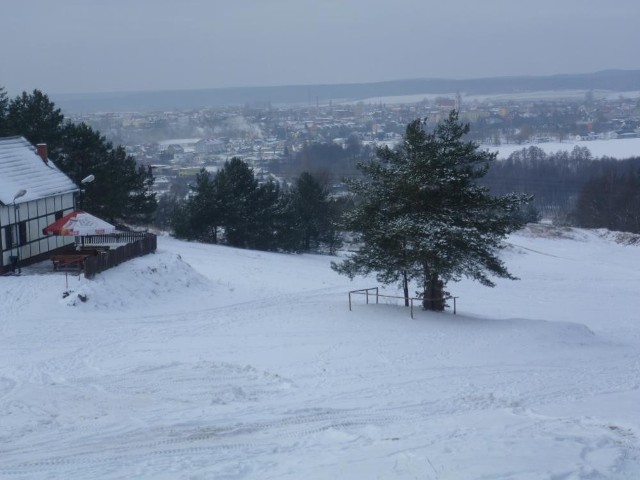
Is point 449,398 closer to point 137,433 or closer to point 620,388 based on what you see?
point 620,388

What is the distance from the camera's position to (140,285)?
28000 millimetres

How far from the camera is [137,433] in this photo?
546 inches

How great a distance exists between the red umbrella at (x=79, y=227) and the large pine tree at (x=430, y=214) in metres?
9.02

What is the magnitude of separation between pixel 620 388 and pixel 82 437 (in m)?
11.8

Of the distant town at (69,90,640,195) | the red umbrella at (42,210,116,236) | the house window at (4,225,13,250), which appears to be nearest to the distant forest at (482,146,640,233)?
the distant town at (69,90,640,195)

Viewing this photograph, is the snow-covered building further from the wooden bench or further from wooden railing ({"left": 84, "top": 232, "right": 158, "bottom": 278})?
wooden railing ({"left": 84, "top": 232, "right": 158, "bottom": 278})

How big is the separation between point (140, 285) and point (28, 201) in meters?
5.75

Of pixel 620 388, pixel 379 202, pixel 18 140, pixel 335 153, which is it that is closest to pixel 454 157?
Answer: pixel 379 202

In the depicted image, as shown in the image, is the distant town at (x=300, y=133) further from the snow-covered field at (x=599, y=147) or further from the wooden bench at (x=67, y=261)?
the wooden bench at (x=67, y=261)

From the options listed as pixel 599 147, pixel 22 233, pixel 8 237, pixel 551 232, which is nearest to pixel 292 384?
pixel 8 237

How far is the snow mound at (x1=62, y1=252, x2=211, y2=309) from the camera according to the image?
83.9ft

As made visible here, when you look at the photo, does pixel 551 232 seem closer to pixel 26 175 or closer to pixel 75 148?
pixel 75 148

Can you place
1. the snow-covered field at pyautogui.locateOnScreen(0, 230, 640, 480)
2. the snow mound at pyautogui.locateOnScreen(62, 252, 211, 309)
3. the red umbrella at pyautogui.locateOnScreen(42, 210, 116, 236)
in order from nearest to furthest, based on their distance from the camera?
1. the snow-covered field at pyautogui.locateOnScreen(0, 230, 640, 480)
2. the snow mound at pyautogui.locateOnScreen(62, 252, 211, 309)
3. the red umbrella at pyautogui.locateOnScreen(42, 210, 116, 236)

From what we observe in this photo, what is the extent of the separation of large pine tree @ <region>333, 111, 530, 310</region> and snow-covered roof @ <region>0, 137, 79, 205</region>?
40.4 feet
